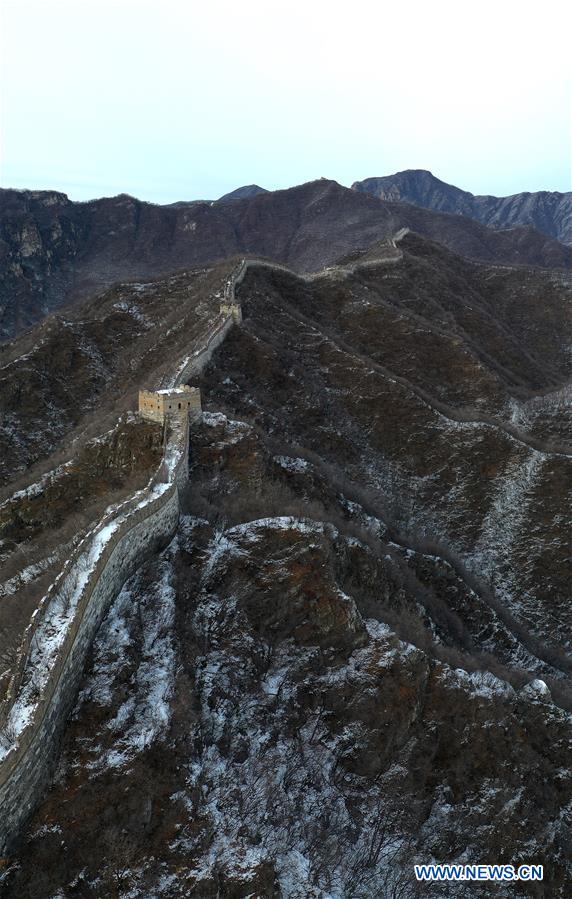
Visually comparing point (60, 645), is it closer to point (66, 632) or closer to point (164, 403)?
point (66, 632)

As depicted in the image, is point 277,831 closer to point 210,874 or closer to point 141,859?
point 210,874

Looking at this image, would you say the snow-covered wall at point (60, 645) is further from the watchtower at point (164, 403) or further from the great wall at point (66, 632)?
the watchtower at point (164, 403)

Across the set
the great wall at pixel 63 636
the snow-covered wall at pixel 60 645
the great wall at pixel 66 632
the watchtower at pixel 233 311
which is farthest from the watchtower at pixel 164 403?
the watchtower at pixel 233 311

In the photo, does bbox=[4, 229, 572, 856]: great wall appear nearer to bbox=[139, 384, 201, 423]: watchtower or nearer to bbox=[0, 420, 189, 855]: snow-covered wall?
bbox=[0, 420, 189, 855]: snow-covered wall

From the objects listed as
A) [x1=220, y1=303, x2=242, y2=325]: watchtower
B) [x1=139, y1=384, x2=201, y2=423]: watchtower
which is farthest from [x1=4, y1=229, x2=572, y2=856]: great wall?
[x1=220, y1=303, x2=242, y2=325]: watchtower

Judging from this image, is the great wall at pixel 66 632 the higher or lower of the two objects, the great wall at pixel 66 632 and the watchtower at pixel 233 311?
the lower

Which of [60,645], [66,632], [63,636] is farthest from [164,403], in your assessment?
[60,645]

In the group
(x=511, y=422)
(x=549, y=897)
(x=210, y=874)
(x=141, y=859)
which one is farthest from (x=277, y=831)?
(x=511, y=422)

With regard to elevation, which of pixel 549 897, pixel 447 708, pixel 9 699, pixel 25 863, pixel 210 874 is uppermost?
pixel 9 699
